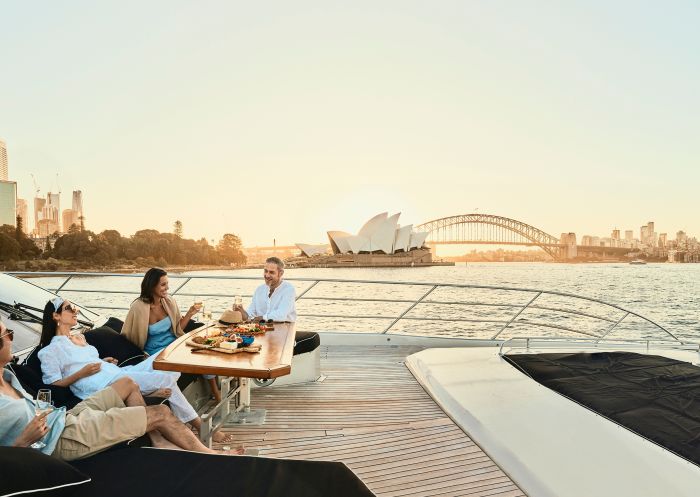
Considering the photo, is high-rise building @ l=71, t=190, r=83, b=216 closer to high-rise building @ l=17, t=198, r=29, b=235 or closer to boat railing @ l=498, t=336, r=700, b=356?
high-rise building @ l=17, t=198, r=29, b=235

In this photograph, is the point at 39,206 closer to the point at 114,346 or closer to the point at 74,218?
the point at 74,218

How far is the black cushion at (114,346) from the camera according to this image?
9.50 feet

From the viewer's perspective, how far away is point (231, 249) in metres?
47.8

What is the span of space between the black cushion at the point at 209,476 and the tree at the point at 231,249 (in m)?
43.1

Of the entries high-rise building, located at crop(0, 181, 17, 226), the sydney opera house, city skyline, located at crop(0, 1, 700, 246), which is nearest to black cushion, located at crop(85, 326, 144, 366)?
city skyline, located at crop(0, 1, 700, 246)

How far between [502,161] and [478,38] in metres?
16.1

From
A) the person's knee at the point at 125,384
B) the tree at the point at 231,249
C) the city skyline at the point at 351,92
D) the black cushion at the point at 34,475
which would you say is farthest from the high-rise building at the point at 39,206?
the black cushion at the point at 34,475

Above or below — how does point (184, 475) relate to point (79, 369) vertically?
below

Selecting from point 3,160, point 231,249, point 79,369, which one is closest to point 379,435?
point 79,369

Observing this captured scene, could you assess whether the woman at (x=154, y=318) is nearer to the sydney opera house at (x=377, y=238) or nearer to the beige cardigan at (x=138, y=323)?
the beige cardigan at (x=138, y=323)

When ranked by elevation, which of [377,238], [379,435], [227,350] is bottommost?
[379,435]

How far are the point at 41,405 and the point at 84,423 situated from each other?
18 centimetres

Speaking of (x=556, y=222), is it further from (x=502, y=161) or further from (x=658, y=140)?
(x=658, y=140)

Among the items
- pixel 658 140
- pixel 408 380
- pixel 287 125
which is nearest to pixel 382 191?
pixel 287 125
